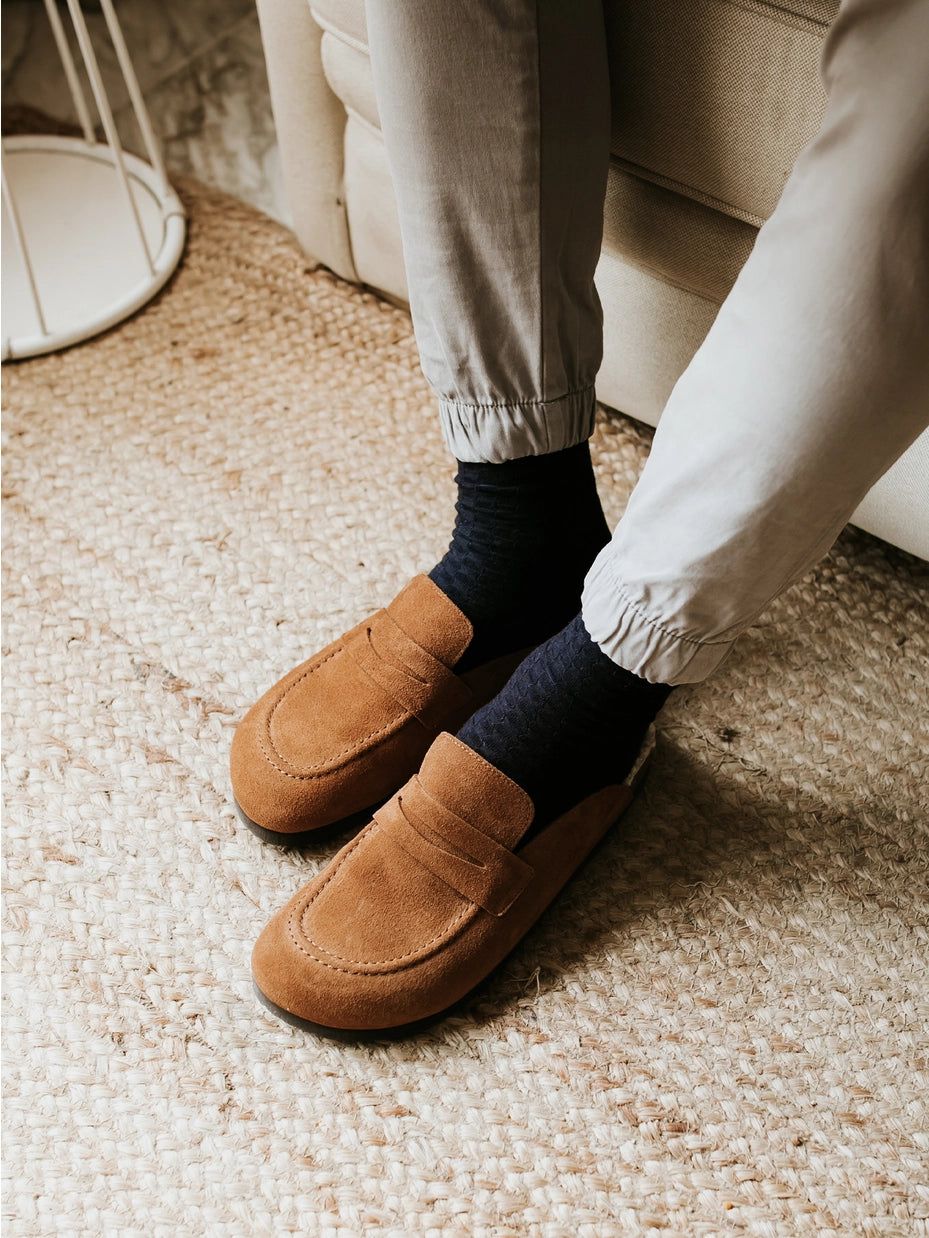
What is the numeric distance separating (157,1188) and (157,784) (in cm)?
24

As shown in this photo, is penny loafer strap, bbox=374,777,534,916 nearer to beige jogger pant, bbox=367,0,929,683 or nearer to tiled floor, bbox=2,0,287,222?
beige jogger pant, bbox=367,0,929,683

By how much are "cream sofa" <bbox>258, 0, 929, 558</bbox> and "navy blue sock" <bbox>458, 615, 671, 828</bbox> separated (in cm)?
26

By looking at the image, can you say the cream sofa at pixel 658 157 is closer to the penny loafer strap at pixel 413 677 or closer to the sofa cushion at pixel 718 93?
the sofa cushion at pixel 718 93

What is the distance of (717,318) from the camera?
443mm

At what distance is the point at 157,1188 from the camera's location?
1.75 feet

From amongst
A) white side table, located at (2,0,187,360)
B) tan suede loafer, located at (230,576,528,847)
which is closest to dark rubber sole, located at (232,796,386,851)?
tan suede loafer, located at (230,576,528,847)

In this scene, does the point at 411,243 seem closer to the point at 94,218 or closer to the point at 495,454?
the point at 495,454

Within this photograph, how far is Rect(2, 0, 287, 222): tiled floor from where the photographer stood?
1124mm

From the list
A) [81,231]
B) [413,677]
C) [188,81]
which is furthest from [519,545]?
[188,81]

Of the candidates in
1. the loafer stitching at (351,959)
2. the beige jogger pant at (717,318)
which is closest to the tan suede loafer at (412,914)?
the loafer stitching at (351,959)

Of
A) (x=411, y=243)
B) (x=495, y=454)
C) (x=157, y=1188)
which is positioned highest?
(x=411, y=243)

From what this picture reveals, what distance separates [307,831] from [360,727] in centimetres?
7

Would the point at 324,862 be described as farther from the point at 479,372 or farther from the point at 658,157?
the point at 658,157

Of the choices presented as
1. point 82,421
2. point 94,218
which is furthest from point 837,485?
point 94,218
